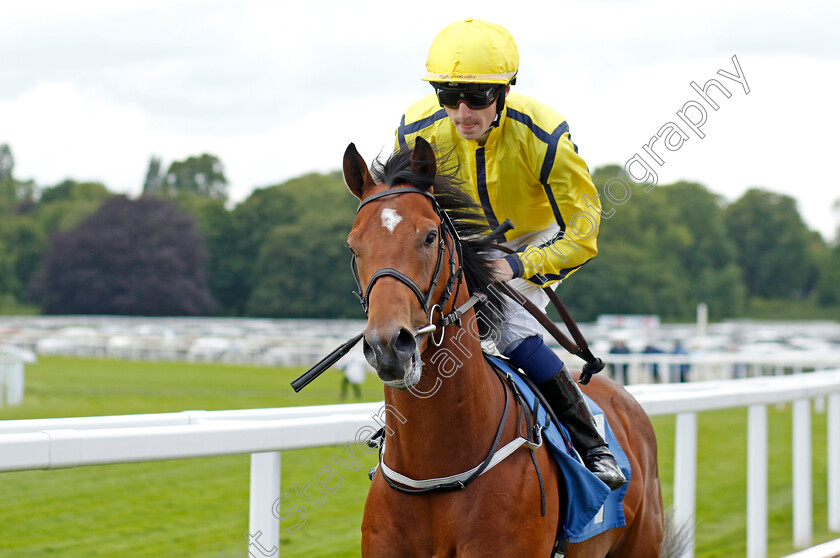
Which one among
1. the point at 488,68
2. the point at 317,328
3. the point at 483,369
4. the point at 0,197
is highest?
the point at 0,197

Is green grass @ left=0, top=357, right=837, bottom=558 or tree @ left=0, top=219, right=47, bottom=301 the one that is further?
tree @ left=0, top=219, right=47, bottom=301

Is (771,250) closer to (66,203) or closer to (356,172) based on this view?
(66,203)

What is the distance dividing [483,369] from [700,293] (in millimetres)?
67941

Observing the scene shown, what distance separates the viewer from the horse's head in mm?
1990

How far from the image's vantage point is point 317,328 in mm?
35562

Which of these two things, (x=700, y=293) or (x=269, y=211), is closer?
(x=269, y=211)

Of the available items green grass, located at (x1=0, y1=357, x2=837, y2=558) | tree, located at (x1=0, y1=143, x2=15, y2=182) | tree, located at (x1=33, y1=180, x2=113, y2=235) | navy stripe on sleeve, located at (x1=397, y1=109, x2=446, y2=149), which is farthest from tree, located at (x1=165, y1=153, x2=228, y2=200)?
navy stripe on sleeve, located at (x1=397, y1=109, x2=446, y2=149)

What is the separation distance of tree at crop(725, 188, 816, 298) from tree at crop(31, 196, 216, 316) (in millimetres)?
48648

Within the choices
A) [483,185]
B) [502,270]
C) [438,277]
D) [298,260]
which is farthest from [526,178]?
[298,260]

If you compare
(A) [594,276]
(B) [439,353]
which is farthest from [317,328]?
(B) [439,353]

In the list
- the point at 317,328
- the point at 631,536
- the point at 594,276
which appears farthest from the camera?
the point at 594,276

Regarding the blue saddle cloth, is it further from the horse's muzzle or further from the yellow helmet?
the yellow helmet

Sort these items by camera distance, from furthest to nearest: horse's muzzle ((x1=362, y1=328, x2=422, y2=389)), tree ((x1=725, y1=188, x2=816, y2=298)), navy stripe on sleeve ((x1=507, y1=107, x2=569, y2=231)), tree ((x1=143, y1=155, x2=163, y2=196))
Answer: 1. tree ((x1=143, y1=155, x2=163, y2=196))
2. tree ((x1=725, y1=188, x2=816, y2=298))
3. navy stripe on sleeve ((x1=507, y1=107, x2=569, y2=231))
4. horse's muzzle ((x1=362, y1=328, x2=422, y2=389))

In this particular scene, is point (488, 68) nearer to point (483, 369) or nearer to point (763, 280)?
point (483, 369)
